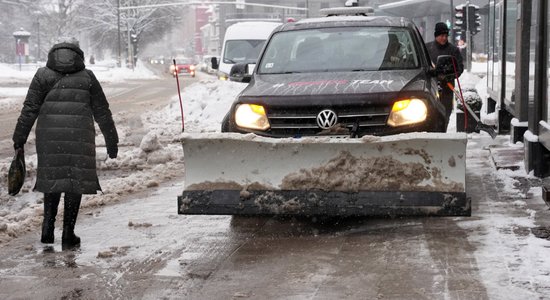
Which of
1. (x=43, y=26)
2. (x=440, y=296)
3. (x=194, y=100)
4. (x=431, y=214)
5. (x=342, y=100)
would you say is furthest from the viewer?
(x=43, y=26)

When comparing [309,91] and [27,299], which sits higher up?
[309,91]

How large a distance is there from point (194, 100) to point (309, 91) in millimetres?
17841

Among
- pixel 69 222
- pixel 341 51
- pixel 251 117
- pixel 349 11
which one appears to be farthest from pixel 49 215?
pixel 349 11

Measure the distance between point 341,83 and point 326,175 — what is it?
1040 millimetres

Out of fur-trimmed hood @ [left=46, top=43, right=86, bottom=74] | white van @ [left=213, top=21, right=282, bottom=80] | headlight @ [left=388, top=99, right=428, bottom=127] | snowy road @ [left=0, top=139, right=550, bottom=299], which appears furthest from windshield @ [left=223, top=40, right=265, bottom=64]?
fur-trimmed hood @ [left=46, top=43, right=86, bottom=74]

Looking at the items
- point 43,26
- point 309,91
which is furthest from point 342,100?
point 43,26

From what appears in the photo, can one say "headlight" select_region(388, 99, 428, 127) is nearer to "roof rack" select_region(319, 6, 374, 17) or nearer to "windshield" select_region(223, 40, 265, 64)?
"roof rack" select_region(319, 6, 374, 17)

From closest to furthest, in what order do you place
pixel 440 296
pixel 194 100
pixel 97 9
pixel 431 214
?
pixel 440 296
pixel 431 214
pixel 194 100
pixel 97 9

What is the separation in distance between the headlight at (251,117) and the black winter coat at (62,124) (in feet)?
3.94

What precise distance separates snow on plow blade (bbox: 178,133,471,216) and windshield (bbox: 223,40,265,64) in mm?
23734

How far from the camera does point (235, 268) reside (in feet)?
20.4

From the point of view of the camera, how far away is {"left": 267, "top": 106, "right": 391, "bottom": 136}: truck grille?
23.6ft

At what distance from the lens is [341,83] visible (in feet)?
24.7

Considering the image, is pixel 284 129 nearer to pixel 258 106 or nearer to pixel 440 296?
pixel 258 106
